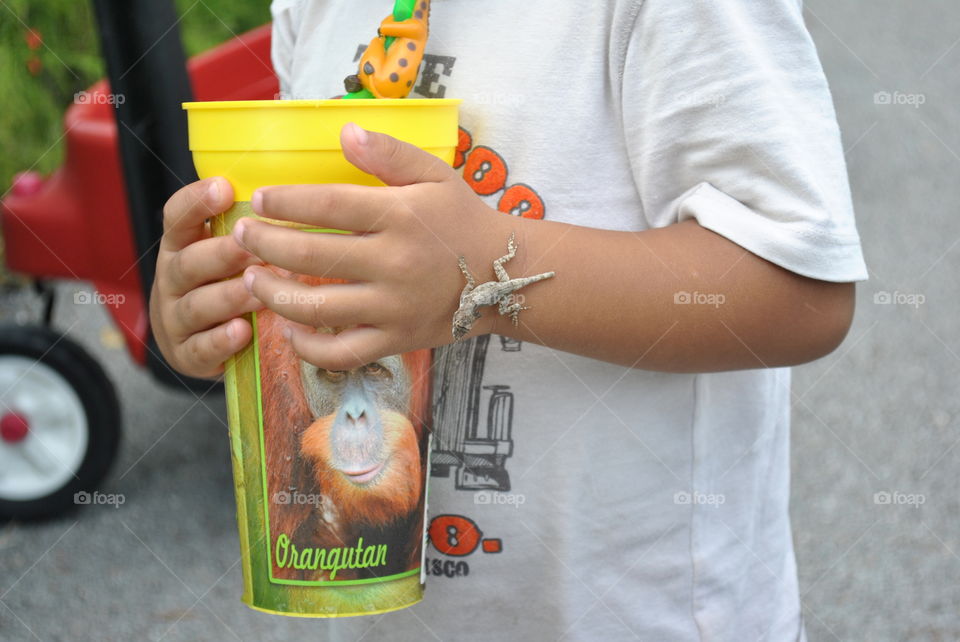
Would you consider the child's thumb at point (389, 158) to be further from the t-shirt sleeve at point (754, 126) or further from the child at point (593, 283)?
the t-shirt sleeve at point (754, 126)

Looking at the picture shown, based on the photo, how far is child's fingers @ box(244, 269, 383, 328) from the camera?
84 cm

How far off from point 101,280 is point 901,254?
337 cm

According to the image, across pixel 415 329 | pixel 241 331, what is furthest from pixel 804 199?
pixel 241 331

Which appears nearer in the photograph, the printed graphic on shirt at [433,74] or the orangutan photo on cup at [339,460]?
the orangutan photo on cup at [339,460]

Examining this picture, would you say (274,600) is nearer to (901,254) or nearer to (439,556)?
(439,556)

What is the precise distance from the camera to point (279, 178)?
86 cm

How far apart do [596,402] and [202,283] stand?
40 cm

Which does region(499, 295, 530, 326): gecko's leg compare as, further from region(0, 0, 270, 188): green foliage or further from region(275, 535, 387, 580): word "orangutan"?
region(0, 0, 270, 188): green foliage

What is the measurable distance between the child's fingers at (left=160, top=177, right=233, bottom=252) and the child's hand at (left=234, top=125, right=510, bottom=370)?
0.12ft

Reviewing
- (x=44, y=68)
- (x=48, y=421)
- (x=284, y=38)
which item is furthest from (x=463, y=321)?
(x=44, y=68)

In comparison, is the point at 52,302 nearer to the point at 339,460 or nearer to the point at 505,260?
the point at 339,460

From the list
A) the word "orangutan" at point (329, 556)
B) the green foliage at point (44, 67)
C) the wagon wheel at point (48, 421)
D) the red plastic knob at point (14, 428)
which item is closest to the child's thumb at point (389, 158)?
the word "orangutan" at point (329, 556)

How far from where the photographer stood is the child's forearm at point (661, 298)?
0.89 m

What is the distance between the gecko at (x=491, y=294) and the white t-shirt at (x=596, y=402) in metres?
0.15
